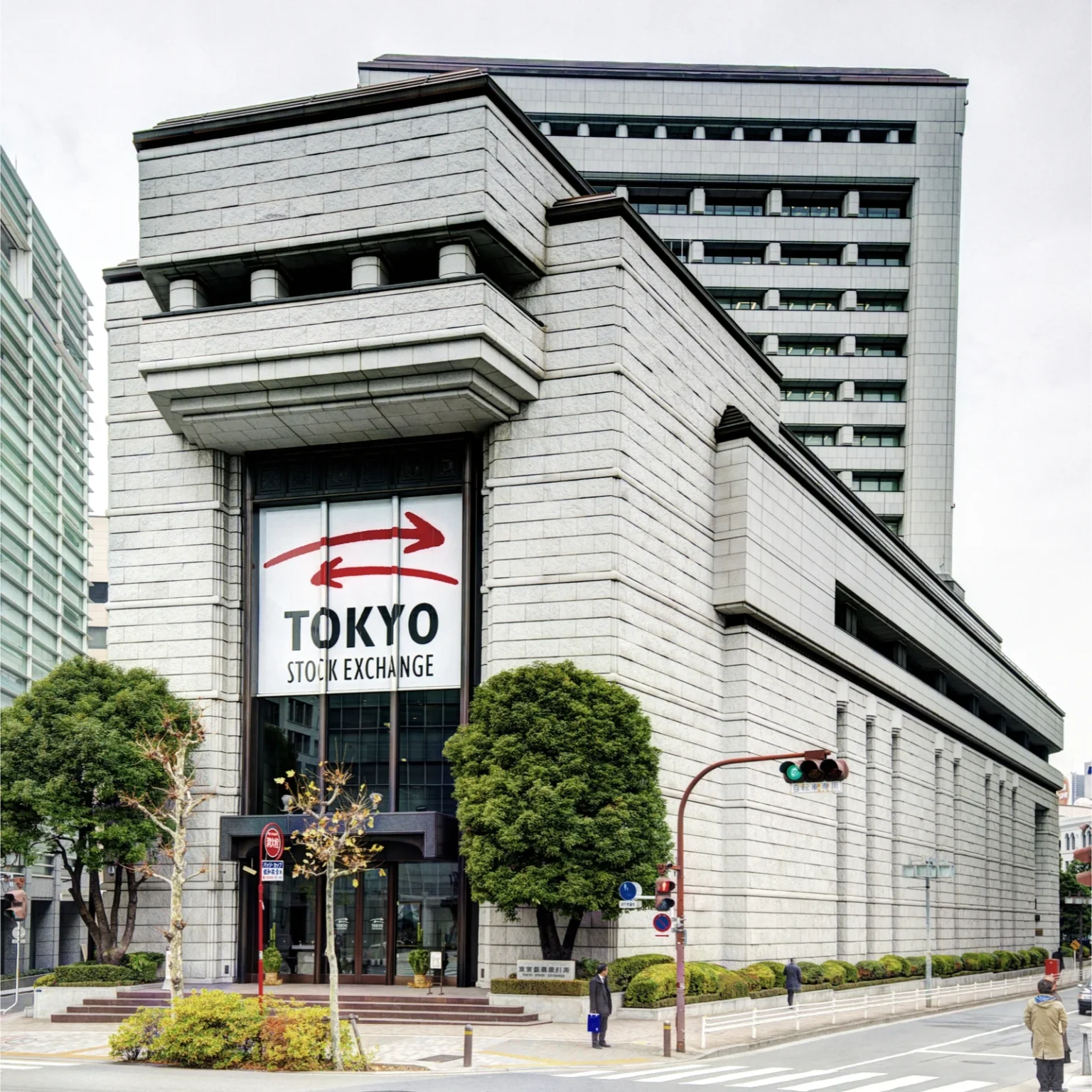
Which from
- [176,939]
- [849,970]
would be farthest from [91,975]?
[849,970]

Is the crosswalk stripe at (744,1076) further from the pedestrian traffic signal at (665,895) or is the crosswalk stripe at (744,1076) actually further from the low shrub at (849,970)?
the low shrub at (849,970)

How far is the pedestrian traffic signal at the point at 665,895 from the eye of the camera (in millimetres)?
29938

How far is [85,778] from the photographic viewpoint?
37.0 metres

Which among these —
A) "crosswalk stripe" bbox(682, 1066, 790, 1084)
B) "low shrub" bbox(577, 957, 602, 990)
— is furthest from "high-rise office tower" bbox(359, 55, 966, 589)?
"crosswalk stripe" bbox(682, 1066, 790, 1084)

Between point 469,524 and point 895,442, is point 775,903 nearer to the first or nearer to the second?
point 469,524

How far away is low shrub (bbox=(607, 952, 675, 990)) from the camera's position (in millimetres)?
35375

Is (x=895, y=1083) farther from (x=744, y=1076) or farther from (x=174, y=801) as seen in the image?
(x=174, y=801)

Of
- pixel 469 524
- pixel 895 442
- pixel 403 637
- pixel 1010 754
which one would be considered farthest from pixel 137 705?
pixel 1010 754

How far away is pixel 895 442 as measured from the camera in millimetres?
90688

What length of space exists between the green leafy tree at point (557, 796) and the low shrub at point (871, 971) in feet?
65.5

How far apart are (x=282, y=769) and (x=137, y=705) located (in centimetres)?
472

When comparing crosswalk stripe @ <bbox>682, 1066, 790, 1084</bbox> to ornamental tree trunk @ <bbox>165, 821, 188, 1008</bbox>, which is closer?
crosswalk stripe @ <bbox>682, 1066, 790, 1084</bbox>

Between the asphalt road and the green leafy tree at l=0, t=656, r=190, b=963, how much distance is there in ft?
28.6

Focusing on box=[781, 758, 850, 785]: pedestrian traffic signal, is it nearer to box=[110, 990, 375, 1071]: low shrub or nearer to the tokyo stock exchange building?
box=[110, 990, 375, 1071]: low shrub
